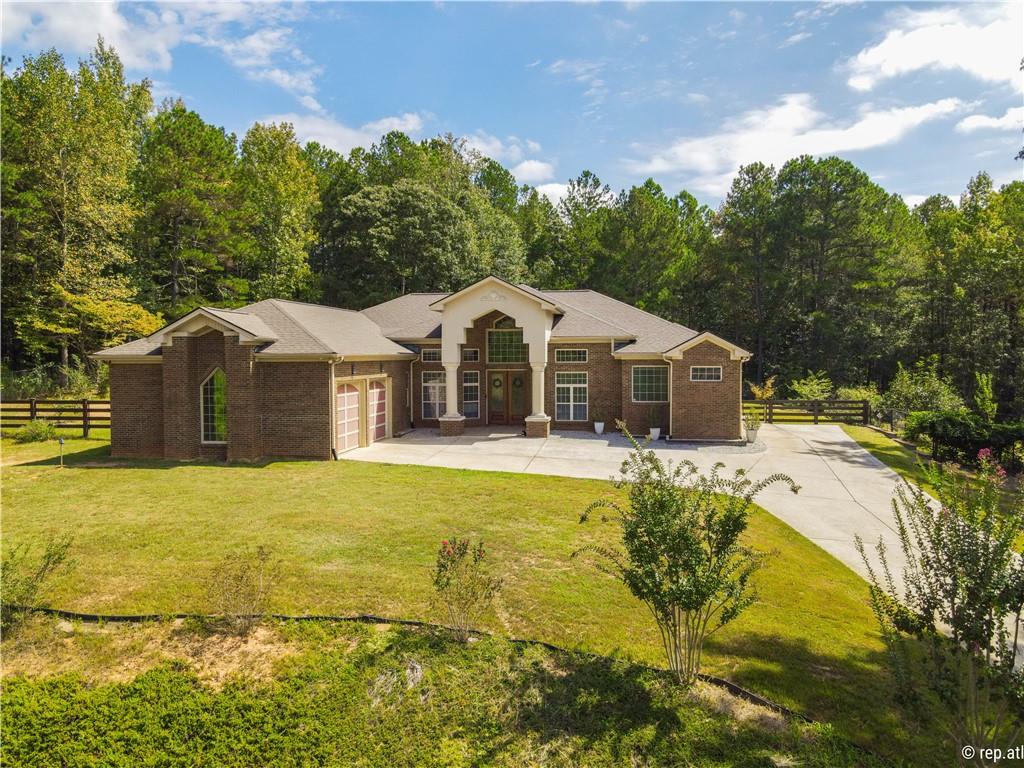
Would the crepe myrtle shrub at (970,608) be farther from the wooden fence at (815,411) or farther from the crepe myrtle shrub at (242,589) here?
the wooden fence at (815,411)

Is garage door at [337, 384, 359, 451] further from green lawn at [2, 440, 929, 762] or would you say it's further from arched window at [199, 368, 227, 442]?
arched window at [199, 368, 227, 442]

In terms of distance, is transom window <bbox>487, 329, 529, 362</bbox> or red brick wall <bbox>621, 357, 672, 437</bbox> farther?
transom window <bbox>487, 329, 529, 362</bbox>

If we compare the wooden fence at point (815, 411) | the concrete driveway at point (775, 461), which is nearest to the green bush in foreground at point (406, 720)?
the concrete driveway at point (775, 461)

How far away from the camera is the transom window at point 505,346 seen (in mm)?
23453

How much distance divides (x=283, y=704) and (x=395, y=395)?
1695 centimetres

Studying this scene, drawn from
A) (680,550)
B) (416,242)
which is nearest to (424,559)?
(680,550)

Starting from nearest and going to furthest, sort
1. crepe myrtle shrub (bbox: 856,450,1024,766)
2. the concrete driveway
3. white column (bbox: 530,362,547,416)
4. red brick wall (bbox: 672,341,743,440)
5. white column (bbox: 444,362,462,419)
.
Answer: crepe myrtle shrub (bbox: 856,450,1024,766)
the concrete driveway
red brick wall (bbox: 672,341,743,440)
white column (bbox: 530,362,547,416)
white column (bbox: 444,362,462,419)

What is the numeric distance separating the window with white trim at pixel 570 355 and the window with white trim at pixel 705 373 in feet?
14.3

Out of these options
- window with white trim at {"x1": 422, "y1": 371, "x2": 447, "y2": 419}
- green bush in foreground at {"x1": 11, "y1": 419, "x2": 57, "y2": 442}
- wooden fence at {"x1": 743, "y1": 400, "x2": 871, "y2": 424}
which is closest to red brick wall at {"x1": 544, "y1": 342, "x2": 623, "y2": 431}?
window with white trim at {"x1": 422, "y1": 371, "x2": 447, "y2": 419}

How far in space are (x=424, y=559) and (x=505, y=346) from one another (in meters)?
15.6

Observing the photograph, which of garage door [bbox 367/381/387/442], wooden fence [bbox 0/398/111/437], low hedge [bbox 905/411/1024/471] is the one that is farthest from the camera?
wooden fence [bbox 0/398/111/437]

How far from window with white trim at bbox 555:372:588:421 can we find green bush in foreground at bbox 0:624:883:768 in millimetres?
16558

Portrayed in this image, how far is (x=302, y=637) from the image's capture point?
6.38 meters

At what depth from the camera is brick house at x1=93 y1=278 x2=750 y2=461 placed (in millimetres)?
16234
